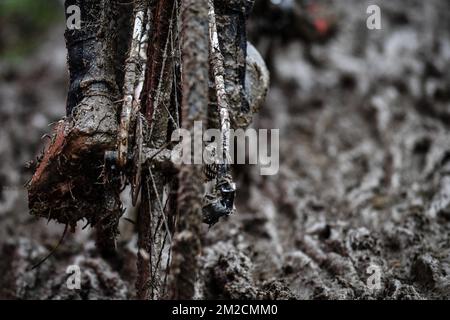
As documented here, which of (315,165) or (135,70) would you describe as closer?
(135,70)

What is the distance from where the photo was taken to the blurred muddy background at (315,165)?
3.74 metres

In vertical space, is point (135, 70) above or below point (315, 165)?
below

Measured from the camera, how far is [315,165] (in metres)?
5.91

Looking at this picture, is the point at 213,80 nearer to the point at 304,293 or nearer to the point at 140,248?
A: the point at 140,248

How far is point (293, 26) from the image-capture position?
6.54 metres

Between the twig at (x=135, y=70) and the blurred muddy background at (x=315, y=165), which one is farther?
the blurred muddy background at (x=315, y=165)

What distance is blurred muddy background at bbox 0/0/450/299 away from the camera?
12.3ft

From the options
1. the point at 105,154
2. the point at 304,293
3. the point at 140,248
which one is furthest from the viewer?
the point at 304,293

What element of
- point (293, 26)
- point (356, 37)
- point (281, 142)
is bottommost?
point (281, 142)

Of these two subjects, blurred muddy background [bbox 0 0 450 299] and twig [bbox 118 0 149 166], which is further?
blurred muddy background [bbox 0 0 450 299]

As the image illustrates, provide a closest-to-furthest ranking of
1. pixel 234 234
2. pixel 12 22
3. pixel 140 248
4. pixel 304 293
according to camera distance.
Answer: pixel 140 248
pixel 304 293
pixel 234 234
pixel 12 22
